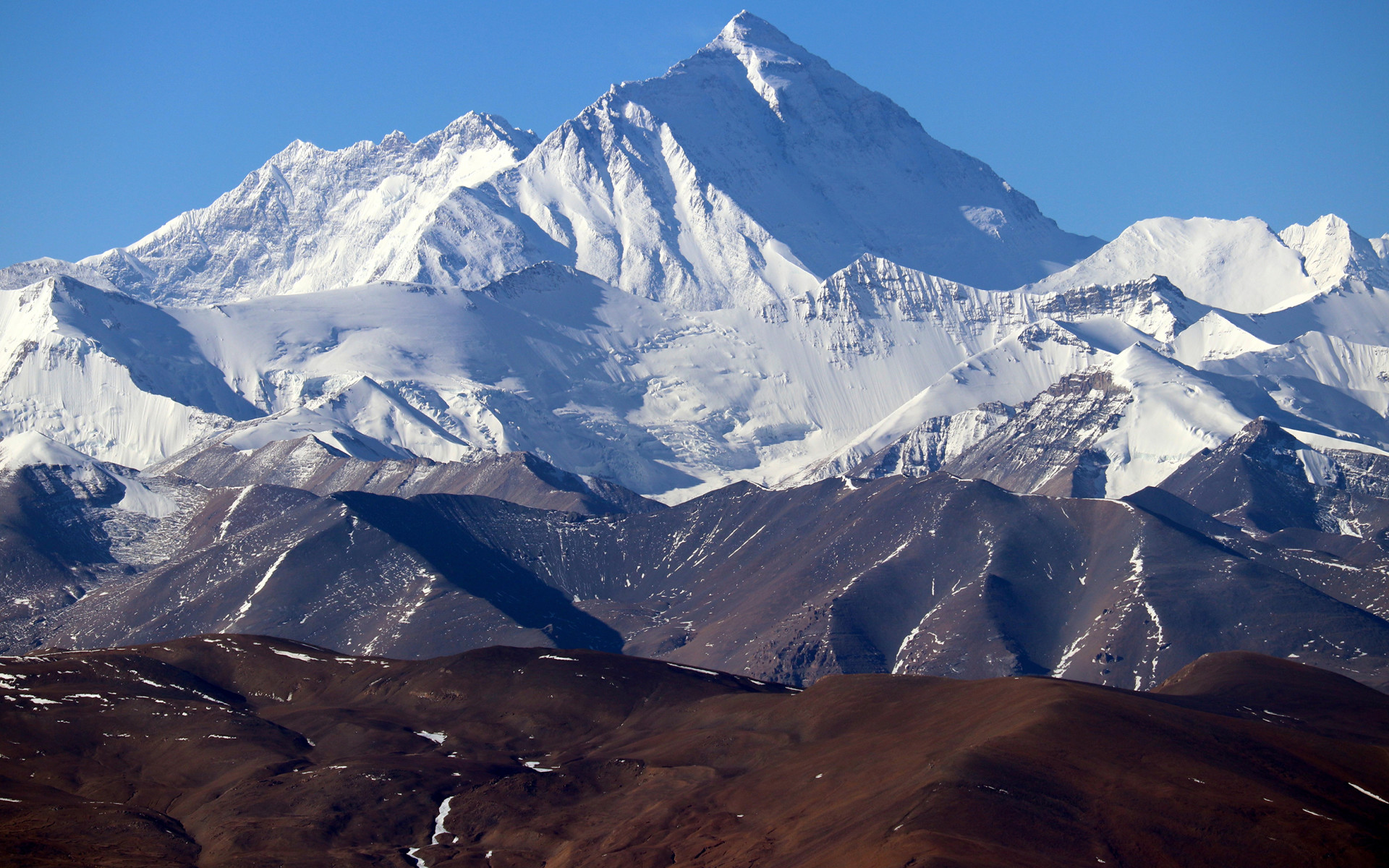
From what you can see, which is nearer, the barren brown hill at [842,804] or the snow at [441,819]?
the barren brown hill at [842,804]

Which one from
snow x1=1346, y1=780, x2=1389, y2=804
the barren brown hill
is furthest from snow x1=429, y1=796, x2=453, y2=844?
snow x1=1346, y1=780, x2=1389, y2=804

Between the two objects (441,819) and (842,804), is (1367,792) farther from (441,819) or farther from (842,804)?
(441,819)

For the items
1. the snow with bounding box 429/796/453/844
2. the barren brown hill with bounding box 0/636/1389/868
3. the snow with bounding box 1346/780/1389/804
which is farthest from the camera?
the snow with bounding box 429/796/453/844

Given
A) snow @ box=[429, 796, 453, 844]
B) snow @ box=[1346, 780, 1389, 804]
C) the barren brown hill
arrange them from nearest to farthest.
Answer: the barren brown hill, snow @ box=[1346, 780, 1389, 804], snow @ box=[429, 796, 453, 844]

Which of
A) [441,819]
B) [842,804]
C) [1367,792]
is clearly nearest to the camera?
[1367,792]

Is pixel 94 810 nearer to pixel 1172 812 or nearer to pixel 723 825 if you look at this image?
pixel 723 825

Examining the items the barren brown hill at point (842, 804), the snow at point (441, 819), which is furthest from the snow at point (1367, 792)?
the snow at point (441, 819)

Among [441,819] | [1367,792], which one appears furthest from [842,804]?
[1367,792]

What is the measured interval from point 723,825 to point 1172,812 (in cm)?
4413

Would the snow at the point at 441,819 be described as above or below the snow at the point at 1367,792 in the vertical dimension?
above

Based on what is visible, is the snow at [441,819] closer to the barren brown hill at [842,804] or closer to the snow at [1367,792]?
the barren brown hill at [842,804]

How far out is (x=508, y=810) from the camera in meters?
188

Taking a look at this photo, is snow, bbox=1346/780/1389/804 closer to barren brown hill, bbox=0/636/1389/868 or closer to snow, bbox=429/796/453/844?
barren brown hill, bbox=0/636/1389/868

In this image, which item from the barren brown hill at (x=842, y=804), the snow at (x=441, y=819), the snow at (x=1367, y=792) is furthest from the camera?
the snow at (x=441, y=819)
